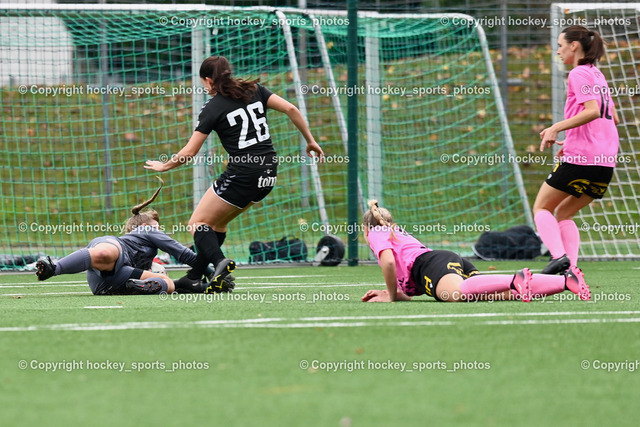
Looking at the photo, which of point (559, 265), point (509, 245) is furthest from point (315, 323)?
point (509, 245)

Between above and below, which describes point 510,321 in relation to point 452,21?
below

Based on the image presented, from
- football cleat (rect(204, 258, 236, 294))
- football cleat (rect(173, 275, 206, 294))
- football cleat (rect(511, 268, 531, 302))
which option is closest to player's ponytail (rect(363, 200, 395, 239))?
football cleat (rect(511, 268, 531, 302))

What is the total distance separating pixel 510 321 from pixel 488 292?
1031 mm

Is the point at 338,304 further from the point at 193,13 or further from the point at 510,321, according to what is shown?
the point at 193,13

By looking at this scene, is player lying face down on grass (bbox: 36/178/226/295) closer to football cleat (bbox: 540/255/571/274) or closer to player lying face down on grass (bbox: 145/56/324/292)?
player lying face down on grass (bbox: 145/56/324/292)

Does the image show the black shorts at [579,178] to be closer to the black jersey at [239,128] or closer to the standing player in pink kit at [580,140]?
the standing player in pink kit at [580,140]

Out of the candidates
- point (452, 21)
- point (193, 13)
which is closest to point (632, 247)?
point (452, 21)

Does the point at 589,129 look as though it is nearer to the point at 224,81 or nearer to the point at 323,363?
the point at 224,81

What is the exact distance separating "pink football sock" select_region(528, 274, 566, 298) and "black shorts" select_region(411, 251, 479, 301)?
0.48m

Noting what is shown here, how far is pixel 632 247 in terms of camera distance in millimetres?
13961

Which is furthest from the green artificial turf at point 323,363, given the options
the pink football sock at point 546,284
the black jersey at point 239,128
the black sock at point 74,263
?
the black jersey at point 239,128

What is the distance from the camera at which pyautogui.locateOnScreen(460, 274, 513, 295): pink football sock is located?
20.3ft

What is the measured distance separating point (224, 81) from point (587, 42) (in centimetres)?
264

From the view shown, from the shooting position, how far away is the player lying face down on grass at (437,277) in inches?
241
